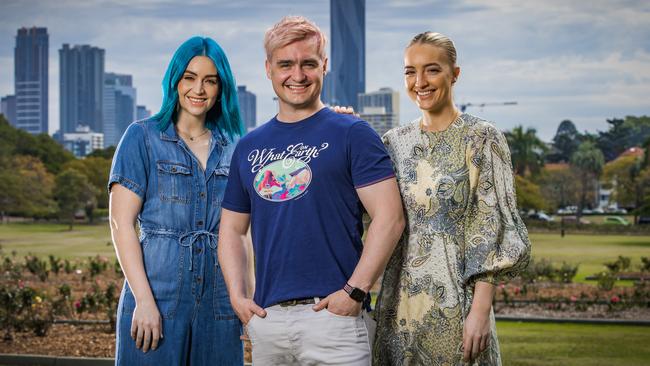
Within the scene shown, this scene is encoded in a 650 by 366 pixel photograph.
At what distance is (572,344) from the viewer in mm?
8859

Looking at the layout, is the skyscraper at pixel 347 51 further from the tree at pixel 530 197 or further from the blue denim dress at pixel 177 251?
the blue denim dress at pixel 177 251

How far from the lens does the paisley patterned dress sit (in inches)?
118

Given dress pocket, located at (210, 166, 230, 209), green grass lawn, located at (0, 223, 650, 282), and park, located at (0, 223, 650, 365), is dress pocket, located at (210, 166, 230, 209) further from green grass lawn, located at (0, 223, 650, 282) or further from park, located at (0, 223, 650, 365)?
green grass lawn, located at (0, 223, 650, 282)

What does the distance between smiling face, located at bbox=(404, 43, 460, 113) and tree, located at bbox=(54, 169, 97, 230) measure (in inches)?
1066

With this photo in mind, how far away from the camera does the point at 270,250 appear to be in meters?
2.92

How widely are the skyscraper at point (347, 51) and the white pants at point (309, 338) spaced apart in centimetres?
10881

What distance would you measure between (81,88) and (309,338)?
125 m

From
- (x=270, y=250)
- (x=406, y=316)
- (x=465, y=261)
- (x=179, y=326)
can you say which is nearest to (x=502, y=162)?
(x=465, y=261)

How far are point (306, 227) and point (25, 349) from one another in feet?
21.2

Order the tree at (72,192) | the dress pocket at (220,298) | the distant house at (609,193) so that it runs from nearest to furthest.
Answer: the dress pocket at (220,298) < the tree at (72,192) < the distant house at (609,193)

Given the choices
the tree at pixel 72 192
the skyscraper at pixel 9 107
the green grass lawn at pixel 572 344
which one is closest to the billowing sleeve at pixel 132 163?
the green grass lawn at pixel 572 344

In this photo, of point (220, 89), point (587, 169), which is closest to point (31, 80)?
point (587, 169)

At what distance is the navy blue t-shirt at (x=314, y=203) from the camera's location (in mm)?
2854

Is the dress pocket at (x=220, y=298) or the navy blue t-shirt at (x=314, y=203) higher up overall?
the navy blue t-shirt at (x=314, y=203)
